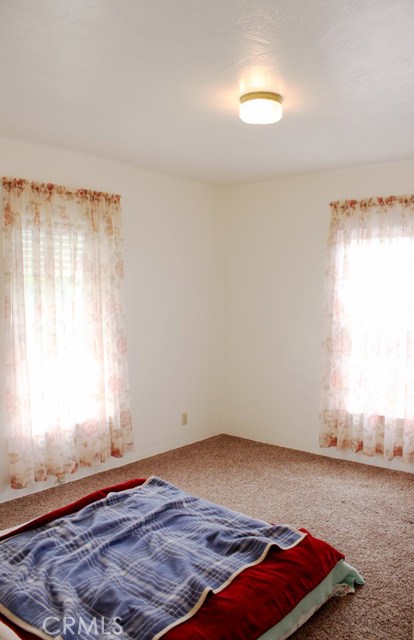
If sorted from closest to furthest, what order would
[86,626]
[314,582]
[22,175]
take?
[86,626] → [314,582] → [22,175]

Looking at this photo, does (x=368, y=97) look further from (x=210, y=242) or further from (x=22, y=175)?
(x=210, y=242)

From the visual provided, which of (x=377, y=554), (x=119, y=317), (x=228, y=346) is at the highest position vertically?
(x=119, y=317)

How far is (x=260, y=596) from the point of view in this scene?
210 centimetres

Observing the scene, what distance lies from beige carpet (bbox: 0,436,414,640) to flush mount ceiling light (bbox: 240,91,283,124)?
8.22 ft

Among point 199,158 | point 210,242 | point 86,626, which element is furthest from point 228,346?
point 86,626

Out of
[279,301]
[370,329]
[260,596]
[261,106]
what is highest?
[261,106]

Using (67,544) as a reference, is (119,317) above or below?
above

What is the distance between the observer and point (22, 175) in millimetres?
3770

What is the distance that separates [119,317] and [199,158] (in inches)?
57.4

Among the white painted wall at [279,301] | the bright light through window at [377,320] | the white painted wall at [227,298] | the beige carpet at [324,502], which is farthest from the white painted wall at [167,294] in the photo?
the bright light through window at [377,320]

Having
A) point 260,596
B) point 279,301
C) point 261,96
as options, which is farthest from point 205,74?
point 279,301

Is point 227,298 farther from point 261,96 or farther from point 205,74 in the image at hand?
point 205,74

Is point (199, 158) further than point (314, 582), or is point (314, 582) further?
point (199, 158)

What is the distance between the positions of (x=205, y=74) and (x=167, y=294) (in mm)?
2655
